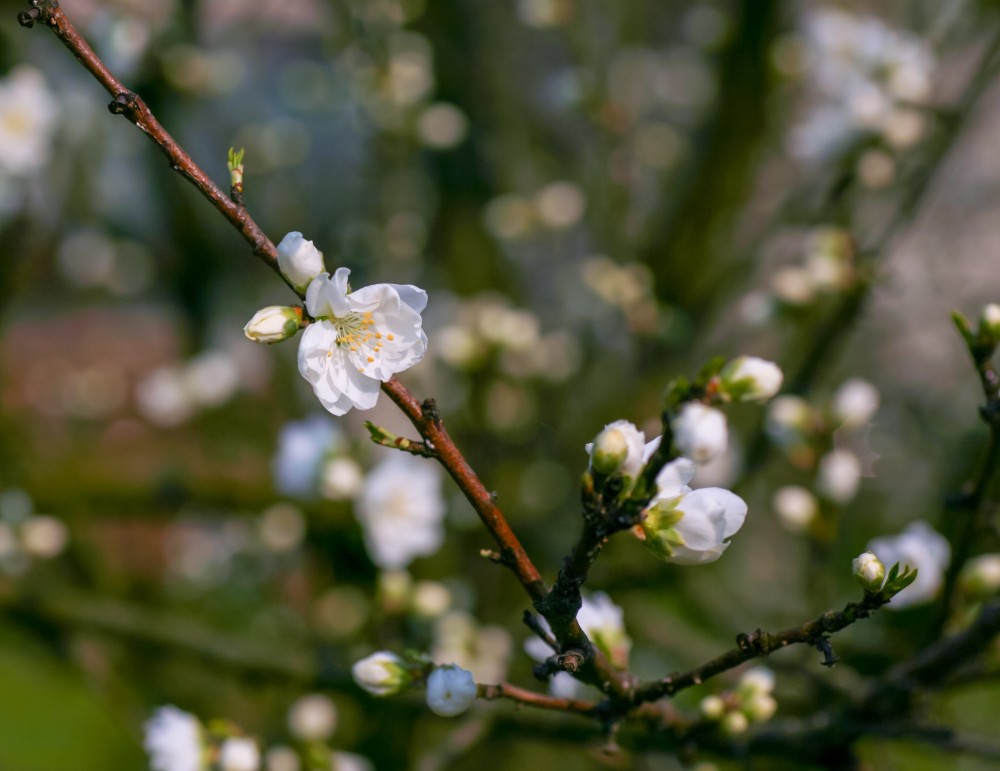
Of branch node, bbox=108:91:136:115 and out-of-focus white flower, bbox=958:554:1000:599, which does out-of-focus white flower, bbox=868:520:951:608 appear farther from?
branch node, bbox=108:91:136:115

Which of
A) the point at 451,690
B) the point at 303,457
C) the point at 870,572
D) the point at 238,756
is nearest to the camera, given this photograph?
the point at 870,572

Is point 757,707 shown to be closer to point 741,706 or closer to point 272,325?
point 741,706

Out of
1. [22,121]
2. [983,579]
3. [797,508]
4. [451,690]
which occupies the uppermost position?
[22,121]

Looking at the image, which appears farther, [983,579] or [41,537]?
[41,537]

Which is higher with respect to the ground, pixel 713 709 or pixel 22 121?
pixel 22 121

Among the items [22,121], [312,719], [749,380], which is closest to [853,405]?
[749,380]

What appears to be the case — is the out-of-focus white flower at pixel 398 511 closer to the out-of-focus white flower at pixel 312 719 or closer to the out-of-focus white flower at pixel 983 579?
the out-of-focus white flower at pixel 312 719

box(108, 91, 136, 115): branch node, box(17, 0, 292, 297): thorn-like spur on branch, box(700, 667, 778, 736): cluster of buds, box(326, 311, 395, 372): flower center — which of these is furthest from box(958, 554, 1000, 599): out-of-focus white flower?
box(108, 91, 136, 115): branch node

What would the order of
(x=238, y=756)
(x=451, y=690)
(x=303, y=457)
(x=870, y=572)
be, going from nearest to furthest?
(x=870, y=572) → (x=451, y=690) → (x=238, y=756) → (x=303, y=457)

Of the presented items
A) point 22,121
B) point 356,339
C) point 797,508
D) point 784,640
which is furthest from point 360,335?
point 22,121
